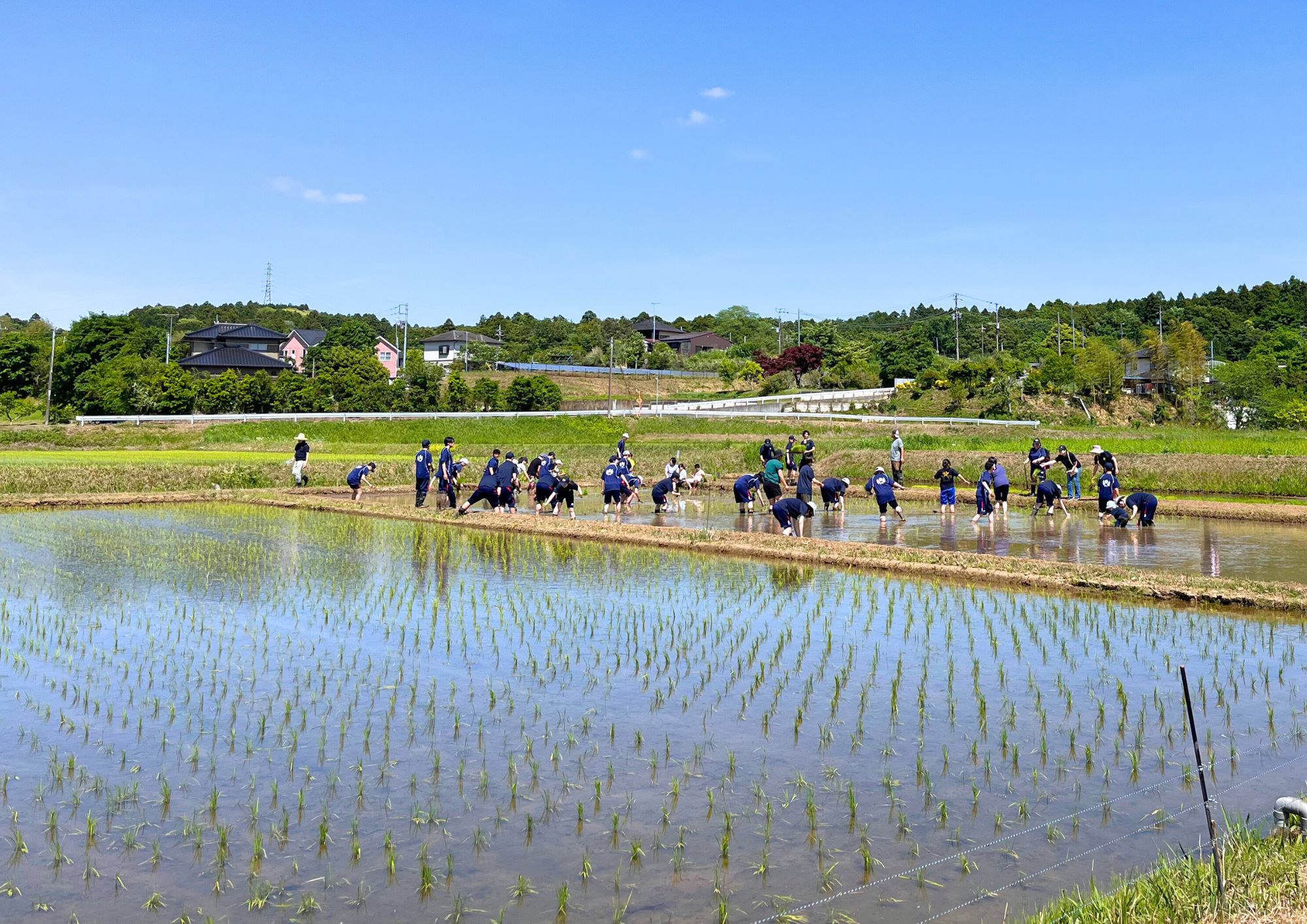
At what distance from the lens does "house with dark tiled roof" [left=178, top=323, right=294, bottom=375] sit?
85500mm

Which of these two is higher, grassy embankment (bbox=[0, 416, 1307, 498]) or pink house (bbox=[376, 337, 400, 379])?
pink house (bbox=[376, 337, 400, 379])

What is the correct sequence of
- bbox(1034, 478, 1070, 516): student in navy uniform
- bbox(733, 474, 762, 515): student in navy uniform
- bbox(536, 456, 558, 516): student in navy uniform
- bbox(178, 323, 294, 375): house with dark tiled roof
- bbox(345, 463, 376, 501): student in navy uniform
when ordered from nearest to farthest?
bbox(1034, 478, 1070, 516): student in navy uniform < bbox(536, 456, 558, 516): student in navy uniform < bbox(733, 474, 762, 515): student in navy uniform < bbox(345, 463, 376, 501): student in navy uniform < bbox(178, 323, 294, 375): house with dark tiled roof

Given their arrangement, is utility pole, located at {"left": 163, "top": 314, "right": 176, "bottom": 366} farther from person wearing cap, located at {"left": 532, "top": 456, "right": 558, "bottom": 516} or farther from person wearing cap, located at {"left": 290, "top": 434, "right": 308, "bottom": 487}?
person wearing cap, located at {"left": 532, "top": 456, "right": 558, "bottom": 516}

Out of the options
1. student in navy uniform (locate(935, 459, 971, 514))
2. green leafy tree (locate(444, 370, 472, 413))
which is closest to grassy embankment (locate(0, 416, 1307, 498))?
student in navy uniform (locate(935, 459, 971, 514))

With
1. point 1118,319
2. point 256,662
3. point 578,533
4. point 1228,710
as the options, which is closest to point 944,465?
point 578,533

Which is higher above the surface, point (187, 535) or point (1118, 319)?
point (1118, 319)

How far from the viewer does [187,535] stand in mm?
20891

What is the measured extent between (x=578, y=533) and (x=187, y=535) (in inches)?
289

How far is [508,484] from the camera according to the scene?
78.2 feet

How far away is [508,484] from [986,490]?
10.1 m

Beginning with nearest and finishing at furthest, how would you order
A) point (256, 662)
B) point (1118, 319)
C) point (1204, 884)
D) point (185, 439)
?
point (1204, 884) → point (256, 662) → point (185, 439) → point (1118, 319)

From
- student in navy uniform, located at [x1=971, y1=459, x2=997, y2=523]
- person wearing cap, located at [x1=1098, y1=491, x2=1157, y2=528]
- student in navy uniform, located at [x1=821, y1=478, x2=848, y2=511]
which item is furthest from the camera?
student in navy uniform, located at [x1=821, y1=478, x2=848, y2=511]

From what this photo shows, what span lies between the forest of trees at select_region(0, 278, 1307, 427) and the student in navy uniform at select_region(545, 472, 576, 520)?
147 feet

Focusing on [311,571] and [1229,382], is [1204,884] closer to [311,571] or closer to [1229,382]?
[311,571]
